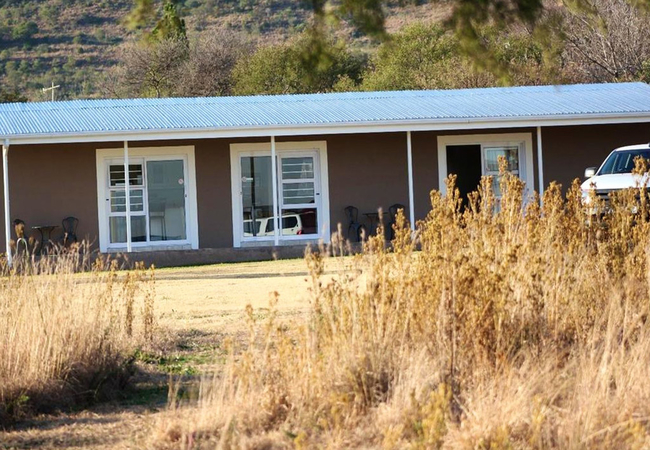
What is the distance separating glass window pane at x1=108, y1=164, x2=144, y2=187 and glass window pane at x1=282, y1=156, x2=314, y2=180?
2.85 m

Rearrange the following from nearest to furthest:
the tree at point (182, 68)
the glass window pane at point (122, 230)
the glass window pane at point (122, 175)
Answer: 1. the glass window pane at point (122, 230)
2. the glass window pane at point (122, 175)
3. the tree at point (182, 68)

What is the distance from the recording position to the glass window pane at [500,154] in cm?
2230

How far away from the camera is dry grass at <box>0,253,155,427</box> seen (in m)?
6.83

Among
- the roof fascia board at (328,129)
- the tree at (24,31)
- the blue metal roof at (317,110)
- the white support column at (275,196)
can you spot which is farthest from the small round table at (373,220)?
the tree at (24,31)

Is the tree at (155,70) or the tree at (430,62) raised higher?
the tree at (155,70)

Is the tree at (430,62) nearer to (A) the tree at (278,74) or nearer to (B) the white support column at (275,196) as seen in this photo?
(A) the tree at (278,74)

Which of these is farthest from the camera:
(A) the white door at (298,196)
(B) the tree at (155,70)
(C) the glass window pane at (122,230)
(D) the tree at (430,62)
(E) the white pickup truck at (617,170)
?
(B) the tree at (155,70)

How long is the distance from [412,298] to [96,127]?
47.6ft

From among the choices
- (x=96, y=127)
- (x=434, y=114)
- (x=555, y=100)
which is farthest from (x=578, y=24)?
(x=96, y=127)

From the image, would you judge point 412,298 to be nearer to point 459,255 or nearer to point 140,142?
point 459,255

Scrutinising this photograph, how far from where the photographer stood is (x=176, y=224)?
2138 cm

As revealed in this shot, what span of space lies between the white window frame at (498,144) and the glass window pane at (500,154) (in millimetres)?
84

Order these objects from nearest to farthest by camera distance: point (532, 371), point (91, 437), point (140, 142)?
point (532, 371) < point (91, 437) < point (140, 142)

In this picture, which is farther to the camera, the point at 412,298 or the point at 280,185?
the point at 280,185
